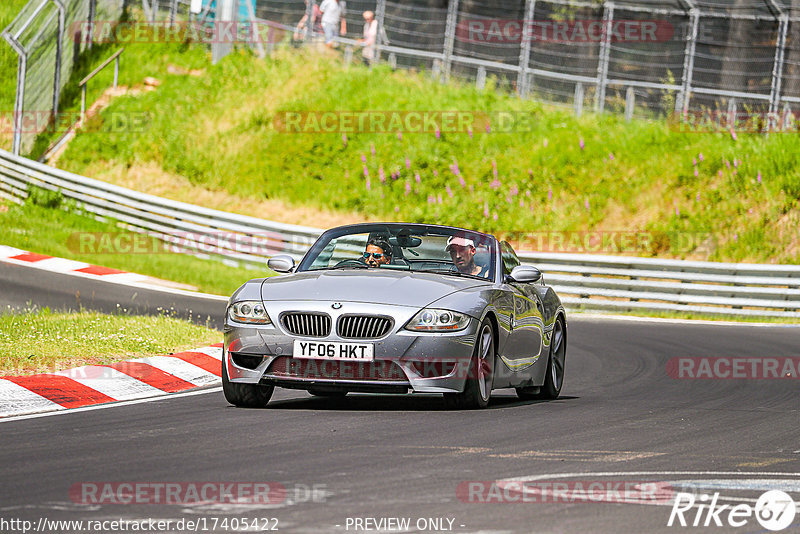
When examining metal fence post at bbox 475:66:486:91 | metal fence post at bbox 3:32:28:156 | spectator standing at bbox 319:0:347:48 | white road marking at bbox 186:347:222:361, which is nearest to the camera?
white road marking at bbox 186:347:222:361

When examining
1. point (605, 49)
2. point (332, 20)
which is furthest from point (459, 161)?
point (332, 20)

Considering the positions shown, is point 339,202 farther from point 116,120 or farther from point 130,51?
point 130,51

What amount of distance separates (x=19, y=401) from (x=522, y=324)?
145 inches

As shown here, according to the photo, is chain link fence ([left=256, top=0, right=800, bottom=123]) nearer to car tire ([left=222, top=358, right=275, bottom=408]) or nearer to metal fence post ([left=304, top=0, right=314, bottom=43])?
metal fence post ([left=304, top=0, right=314, bottom=43])

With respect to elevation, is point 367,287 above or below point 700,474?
above

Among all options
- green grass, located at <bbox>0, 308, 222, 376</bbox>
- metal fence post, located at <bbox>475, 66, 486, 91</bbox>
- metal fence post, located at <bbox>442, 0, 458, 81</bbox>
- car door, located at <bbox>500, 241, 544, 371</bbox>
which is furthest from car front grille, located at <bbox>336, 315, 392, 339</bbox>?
metal fence post, located at <bbox>475, 66, 486, 91</bbox>

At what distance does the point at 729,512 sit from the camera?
532 centimetres

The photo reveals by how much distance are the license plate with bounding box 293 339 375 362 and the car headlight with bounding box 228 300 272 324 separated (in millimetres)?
318

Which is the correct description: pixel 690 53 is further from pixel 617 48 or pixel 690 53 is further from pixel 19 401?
pixel 19 401

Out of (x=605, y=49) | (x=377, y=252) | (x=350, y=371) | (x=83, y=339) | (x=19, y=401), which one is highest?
(x=605, y=49)

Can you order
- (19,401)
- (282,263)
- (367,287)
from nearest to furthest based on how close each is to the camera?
(19,401) < (367,287) < (282,263)

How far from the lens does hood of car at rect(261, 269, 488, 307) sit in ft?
27.8

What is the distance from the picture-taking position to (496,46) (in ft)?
93.4

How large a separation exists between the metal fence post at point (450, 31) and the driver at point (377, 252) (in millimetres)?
19484
